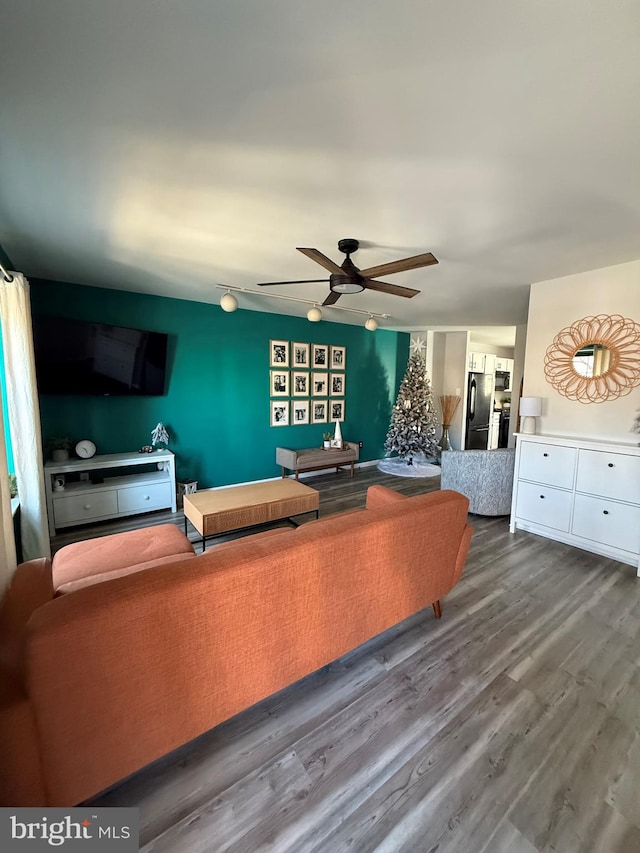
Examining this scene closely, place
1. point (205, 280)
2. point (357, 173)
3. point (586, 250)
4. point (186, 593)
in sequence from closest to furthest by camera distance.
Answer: point (186, 593) → point (357, 173) → point (586, 250) → point (205, 280)

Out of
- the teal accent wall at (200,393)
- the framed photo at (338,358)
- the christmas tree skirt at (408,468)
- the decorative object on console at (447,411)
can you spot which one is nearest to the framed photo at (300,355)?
the teal accent wall at (200,393)

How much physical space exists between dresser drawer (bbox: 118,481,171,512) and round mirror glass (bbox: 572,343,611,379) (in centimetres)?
450

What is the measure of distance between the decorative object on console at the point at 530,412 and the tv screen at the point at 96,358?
407 centimetres

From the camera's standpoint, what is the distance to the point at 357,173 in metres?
1.72

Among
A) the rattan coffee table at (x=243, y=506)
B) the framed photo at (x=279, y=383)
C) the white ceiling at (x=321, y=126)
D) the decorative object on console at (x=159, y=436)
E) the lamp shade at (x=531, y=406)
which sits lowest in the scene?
the rattan coffee table at (x=243, y=506)

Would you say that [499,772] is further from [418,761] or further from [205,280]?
[205,280]

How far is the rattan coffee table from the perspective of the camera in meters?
2.87

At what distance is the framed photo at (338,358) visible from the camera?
19.1ft

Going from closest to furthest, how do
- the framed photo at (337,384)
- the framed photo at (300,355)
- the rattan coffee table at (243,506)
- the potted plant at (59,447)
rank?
the rattan coffee table at (243,506) < the potted plant at (59,447) < the framed photo at (300,355) < the framed photo at (337,384)

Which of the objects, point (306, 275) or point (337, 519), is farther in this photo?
point (306, 275)

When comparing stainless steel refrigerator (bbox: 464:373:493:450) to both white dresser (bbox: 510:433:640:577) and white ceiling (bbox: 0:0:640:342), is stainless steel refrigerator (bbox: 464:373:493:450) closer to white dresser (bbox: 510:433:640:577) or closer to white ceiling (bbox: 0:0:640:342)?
white dresser (bbox: 510:433:640:577)

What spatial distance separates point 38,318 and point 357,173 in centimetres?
333

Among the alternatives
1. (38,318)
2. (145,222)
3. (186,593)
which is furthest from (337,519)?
(38,318)

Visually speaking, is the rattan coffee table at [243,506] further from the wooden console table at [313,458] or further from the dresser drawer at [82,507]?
the wooden console table at [313,458]
